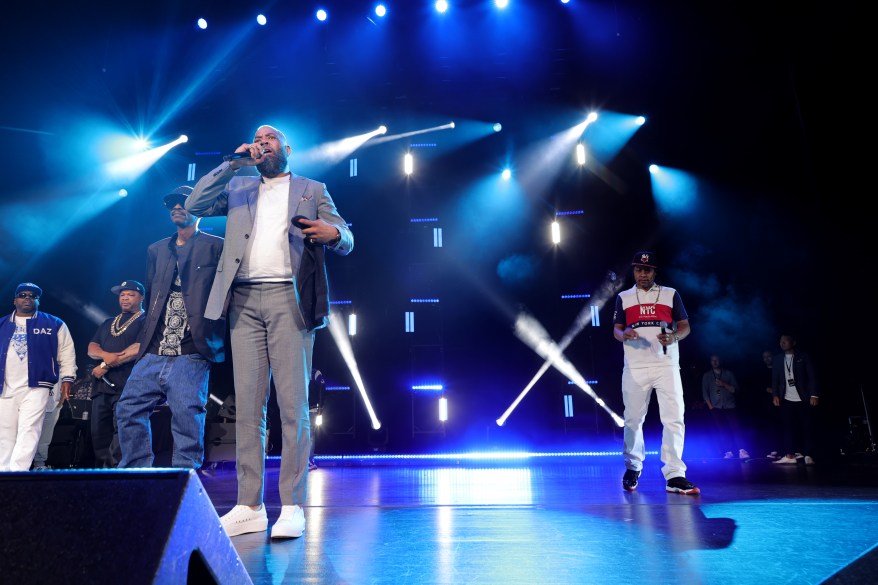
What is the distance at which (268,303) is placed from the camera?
8.37 feet

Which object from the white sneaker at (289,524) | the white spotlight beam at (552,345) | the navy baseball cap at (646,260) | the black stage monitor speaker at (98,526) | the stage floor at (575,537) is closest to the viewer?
the black stage monitor speaker at (98,526)

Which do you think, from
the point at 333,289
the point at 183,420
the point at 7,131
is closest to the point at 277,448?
the point at 333,289

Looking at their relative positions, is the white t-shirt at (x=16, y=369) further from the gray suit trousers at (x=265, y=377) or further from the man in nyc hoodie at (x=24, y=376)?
the gray suit trousers at (x=265, y=377)

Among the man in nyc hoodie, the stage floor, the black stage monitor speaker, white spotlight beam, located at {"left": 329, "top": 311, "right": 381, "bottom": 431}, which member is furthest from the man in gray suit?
white spotlight beam, located at {"left": 329, "top": 311, "right": 381, "bottom": 431}

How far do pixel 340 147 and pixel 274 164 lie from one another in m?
8.26

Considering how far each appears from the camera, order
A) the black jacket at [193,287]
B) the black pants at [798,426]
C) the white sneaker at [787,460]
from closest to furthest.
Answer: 1. the black jacket at [193,287]
2. the white sneaker at [787,460]
3. the black pants at [798,426]

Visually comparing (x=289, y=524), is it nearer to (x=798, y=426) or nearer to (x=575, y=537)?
(x=575, y=537)

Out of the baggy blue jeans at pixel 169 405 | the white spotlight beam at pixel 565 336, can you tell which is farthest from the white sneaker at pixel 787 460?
the baggy blue jeans at pixel 169 405

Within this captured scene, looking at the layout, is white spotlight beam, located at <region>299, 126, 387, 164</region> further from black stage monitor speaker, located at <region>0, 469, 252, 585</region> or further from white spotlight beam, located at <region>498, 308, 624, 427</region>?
black stage monitor speaker, located at <region>0, 469, 252, 585</region>

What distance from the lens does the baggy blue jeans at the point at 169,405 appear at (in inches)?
116

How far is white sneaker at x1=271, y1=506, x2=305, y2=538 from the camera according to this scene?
221cm

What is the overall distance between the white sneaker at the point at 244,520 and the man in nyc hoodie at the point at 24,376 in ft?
11.1

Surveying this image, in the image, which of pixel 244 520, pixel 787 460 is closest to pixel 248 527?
pixel 244 520

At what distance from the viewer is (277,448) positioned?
388 inches
